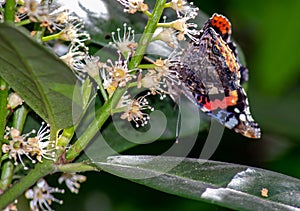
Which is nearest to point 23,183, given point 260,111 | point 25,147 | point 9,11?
point 25,147

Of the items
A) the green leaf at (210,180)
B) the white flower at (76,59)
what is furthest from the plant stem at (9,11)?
the green leaf at (210,180)

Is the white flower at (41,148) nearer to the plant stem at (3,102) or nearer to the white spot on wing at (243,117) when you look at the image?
the plant stem at (3,102)

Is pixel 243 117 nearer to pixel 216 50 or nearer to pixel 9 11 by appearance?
pixel 216 50

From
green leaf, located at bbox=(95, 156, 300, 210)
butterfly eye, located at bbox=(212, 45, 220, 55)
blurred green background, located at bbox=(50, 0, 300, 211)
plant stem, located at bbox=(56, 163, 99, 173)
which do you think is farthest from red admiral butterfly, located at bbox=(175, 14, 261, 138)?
blurred green background, located at bbox=(50, 0, 300, 211)

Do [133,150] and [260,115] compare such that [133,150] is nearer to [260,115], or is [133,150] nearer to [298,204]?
[260,115]

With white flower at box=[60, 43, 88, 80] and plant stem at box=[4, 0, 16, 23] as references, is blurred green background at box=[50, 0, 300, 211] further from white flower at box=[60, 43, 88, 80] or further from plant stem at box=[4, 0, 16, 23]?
plant stem at box=[4, 0, 16, 23]
